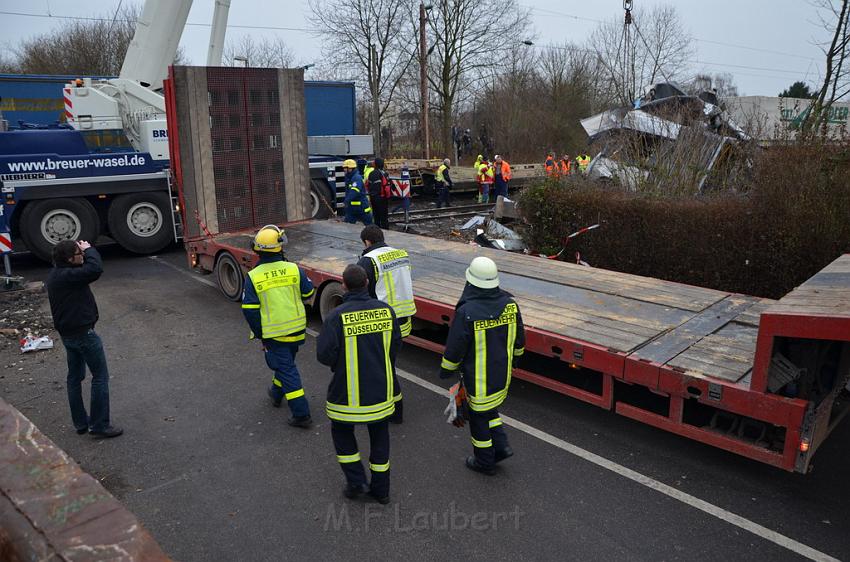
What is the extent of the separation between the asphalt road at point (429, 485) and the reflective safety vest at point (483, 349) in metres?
0.68

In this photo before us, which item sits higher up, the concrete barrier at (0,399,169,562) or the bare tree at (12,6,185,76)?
the bare tree at (12,6,185,76)

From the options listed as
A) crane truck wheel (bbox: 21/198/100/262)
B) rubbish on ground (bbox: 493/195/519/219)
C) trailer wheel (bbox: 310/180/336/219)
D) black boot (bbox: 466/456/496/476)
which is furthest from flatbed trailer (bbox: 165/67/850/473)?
rubbish on ground (bbox: 493/195/519/219)

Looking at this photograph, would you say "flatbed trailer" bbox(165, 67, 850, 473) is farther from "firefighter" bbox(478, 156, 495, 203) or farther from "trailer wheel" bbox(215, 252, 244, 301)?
"firefighter" bbox(478, 156, 495, 203)

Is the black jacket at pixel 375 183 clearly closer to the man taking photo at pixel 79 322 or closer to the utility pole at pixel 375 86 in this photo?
the man taking photo at pixel 79 322

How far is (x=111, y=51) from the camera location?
30297 mm

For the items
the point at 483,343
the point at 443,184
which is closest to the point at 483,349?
the point at 483,343

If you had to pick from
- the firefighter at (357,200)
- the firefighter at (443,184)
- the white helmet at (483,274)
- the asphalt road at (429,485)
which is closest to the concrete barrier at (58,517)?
the asphalt road at (429,485)

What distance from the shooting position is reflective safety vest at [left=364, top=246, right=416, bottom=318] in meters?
5.46

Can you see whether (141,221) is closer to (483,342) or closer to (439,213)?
(439,213)

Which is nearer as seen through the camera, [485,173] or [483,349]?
[483,349]

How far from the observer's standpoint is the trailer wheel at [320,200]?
14.6m

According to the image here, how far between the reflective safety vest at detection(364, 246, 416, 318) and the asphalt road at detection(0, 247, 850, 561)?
0.92 m

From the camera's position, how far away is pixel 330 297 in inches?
297

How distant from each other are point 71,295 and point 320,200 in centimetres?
1008
